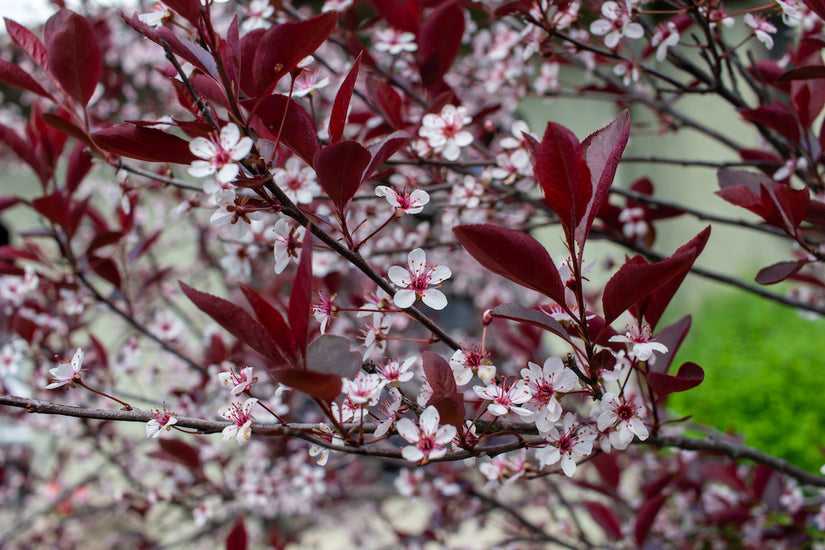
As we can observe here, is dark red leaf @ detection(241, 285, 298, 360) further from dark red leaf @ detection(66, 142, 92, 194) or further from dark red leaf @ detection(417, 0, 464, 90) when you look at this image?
dark red leaf @ detection(66, 142, 92, 194)

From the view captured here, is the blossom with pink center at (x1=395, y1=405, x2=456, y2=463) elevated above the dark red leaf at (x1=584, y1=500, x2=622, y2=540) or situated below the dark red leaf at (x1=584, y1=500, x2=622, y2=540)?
below

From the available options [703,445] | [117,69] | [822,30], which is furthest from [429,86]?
[117,69]

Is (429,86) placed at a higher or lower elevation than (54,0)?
higher

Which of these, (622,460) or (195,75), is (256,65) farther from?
(622,460)

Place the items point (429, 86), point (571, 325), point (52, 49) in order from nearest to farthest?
1. point (571, 325)
2. point (52, 49)
3. point (429, 86)

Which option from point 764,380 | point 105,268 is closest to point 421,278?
point 105,268

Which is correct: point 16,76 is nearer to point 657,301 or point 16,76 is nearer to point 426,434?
point 426,434

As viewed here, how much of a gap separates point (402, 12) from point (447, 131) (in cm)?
38

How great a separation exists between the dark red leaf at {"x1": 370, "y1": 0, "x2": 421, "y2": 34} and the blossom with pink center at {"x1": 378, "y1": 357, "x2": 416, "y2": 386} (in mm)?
817

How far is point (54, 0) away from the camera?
0.93 meters

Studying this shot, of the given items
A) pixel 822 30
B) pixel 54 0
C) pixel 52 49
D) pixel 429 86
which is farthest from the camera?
pixel 822 30

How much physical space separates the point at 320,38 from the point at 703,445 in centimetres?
75

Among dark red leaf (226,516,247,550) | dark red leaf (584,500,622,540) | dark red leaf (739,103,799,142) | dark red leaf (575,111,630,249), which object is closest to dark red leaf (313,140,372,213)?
dark red leaf (575,111,630,249)

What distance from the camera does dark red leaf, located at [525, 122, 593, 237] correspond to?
1.84ft
